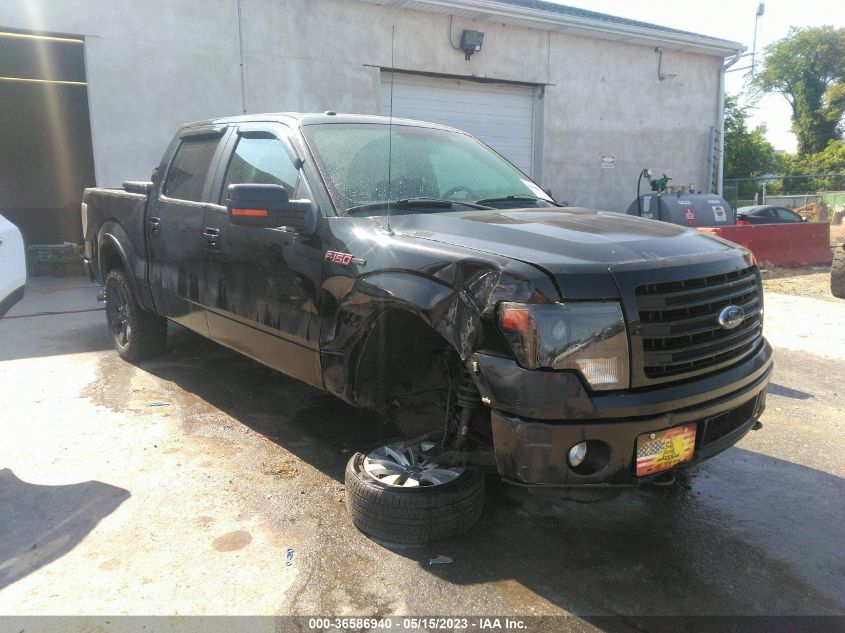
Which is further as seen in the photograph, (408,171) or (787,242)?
(787,242)

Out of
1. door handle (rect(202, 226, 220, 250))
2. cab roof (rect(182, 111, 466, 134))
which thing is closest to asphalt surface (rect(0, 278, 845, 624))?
door handle (rect(202, 226, 220, 250))

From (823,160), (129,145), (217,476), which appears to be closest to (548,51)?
(129,145)

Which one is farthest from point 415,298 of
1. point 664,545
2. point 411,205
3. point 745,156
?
point 745,156

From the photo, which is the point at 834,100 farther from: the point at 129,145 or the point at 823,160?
the point at 129,145

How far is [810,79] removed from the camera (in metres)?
54.3

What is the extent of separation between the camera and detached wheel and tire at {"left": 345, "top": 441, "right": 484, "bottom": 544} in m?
2.89

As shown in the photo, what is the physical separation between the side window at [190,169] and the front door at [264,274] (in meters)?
0.30

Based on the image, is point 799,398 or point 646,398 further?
point 799,398

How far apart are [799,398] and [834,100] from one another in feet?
186

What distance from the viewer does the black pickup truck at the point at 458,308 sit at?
2410 mm

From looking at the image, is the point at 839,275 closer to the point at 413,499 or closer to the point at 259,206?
the point at 413,499

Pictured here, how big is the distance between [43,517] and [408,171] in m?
2.60

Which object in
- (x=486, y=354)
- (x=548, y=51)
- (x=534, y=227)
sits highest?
(x=548, y=51)

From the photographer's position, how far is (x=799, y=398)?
5.04 metres
